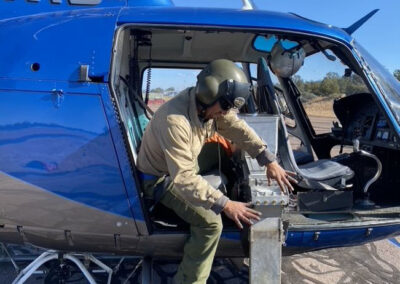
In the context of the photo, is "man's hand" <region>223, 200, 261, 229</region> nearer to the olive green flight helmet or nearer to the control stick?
the olive green flight helmet

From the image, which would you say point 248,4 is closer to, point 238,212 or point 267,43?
point 267,43

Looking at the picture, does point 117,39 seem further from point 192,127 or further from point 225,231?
point 225,231

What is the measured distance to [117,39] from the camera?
2244 millimetres

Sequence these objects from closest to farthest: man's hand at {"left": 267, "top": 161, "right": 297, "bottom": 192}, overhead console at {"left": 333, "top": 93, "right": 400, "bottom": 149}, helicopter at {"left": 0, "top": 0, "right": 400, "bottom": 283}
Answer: helicopter at {"left": 0, "top": 0, "right": 400, "bottom": 283} < man's hand at {"left": 267, "top": 161, "right": 297, "bottom": 192} < overhead console at {"left": 333, "top": 93, "right": 400, "bottom": 149}

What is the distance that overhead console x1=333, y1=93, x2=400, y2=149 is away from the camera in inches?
125

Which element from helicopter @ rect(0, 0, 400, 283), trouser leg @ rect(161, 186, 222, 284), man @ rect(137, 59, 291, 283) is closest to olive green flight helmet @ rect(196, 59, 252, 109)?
man @ rect(137, 59, 291, 283)

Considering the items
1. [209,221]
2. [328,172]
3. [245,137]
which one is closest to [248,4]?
[245,137]

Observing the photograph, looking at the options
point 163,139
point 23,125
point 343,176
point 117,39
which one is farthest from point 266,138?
point 23,125

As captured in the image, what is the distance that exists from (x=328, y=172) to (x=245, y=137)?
2.89 feet

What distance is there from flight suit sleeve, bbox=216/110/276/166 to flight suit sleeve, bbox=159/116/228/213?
575mm

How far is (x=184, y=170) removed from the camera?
194cm

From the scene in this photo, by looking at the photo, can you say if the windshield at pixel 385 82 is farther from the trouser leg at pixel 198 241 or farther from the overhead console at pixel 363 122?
the trouser leg at pixel 198 241

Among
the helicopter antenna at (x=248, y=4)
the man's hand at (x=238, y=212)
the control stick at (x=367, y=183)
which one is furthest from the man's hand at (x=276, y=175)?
the helicopter antenna at (x=248, y=4)

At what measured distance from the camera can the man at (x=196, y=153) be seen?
1969mm
